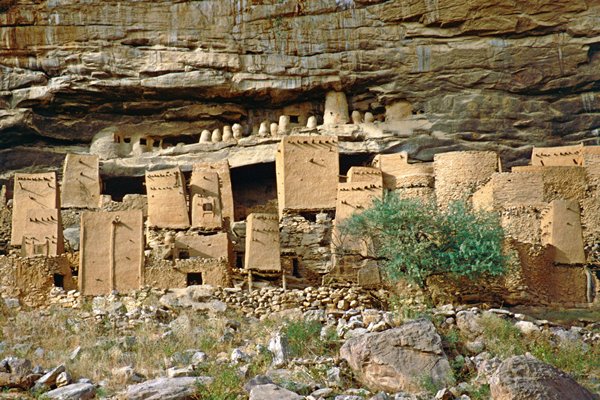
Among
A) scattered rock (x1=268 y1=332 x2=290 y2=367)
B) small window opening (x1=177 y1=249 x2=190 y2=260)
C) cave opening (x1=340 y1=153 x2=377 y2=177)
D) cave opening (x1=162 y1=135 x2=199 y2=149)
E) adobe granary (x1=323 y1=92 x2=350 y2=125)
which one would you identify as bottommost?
scattered rock (x1=268 y1=332 x2=290 y2=367)

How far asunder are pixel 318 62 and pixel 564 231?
42.4 ft

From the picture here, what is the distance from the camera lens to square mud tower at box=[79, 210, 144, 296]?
20562mm

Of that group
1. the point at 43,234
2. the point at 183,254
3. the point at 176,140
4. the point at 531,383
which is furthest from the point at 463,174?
the point at 531,383

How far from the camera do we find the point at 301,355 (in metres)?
14.1

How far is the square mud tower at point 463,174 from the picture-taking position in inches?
989

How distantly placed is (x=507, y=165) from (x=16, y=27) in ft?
54.0

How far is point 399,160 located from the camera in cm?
2702

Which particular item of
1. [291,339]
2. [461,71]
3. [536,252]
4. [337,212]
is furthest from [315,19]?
[291,339]

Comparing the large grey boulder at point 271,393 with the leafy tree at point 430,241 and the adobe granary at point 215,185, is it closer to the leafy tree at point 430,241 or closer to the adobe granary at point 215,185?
the leafy tree at point 430,241

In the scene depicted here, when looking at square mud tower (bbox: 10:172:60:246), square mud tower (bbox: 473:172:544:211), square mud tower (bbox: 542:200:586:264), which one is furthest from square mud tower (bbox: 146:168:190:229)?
square mud tower (bbox: 542:200:586:264)

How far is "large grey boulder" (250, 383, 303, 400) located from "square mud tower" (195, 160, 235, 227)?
13.5m

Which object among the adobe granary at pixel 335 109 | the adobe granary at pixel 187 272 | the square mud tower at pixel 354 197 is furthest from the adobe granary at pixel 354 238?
the adobe granary at pixel 335 109

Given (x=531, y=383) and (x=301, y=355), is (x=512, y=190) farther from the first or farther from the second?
(x=531, y=383)

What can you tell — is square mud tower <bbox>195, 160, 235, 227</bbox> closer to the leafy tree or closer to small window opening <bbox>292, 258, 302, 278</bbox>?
small window opening <bbox>292, 258, 302, 278</bbox>
